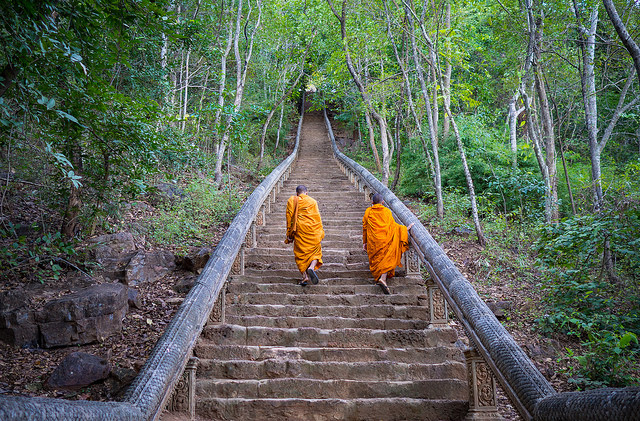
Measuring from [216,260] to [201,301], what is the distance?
2.44 ft

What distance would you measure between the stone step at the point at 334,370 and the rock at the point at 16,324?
2.35 metres

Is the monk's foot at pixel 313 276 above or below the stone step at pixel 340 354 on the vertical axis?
above

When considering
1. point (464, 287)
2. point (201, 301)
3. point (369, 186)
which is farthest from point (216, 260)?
point (369, 186)

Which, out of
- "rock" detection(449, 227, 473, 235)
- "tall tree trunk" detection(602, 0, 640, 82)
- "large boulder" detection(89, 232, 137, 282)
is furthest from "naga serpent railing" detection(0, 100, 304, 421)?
"rock" detection(449, 227, 473, 235)

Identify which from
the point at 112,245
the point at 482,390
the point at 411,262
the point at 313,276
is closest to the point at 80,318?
the point at 112,245

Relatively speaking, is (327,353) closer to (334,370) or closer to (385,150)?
(334,370)

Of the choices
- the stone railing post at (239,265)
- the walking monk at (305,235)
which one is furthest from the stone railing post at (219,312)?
the walking monk at (305,235)

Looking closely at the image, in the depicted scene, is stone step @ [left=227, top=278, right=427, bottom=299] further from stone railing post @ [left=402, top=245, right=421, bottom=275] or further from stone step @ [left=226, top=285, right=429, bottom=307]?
stone railing post @ [left=402, top=245, right=421, bottom=275]

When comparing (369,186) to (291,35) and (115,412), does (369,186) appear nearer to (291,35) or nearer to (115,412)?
(115,412)

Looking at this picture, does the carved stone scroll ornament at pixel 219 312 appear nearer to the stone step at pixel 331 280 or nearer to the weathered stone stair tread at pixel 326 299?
the weathered stone stair tread at pixel 326 299

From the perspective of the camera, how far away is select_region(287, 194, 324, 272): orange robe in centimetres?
572

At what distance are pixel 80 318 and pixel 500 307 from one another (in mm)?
5562

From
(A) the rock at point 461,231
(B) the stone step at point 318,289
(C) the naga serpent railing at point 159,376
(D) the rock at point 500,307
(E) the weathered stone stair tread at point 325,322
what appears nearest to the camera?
(C) the naga serpent railing at point 159,376

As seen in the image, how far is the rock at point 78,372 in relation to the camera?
409 centimetres
